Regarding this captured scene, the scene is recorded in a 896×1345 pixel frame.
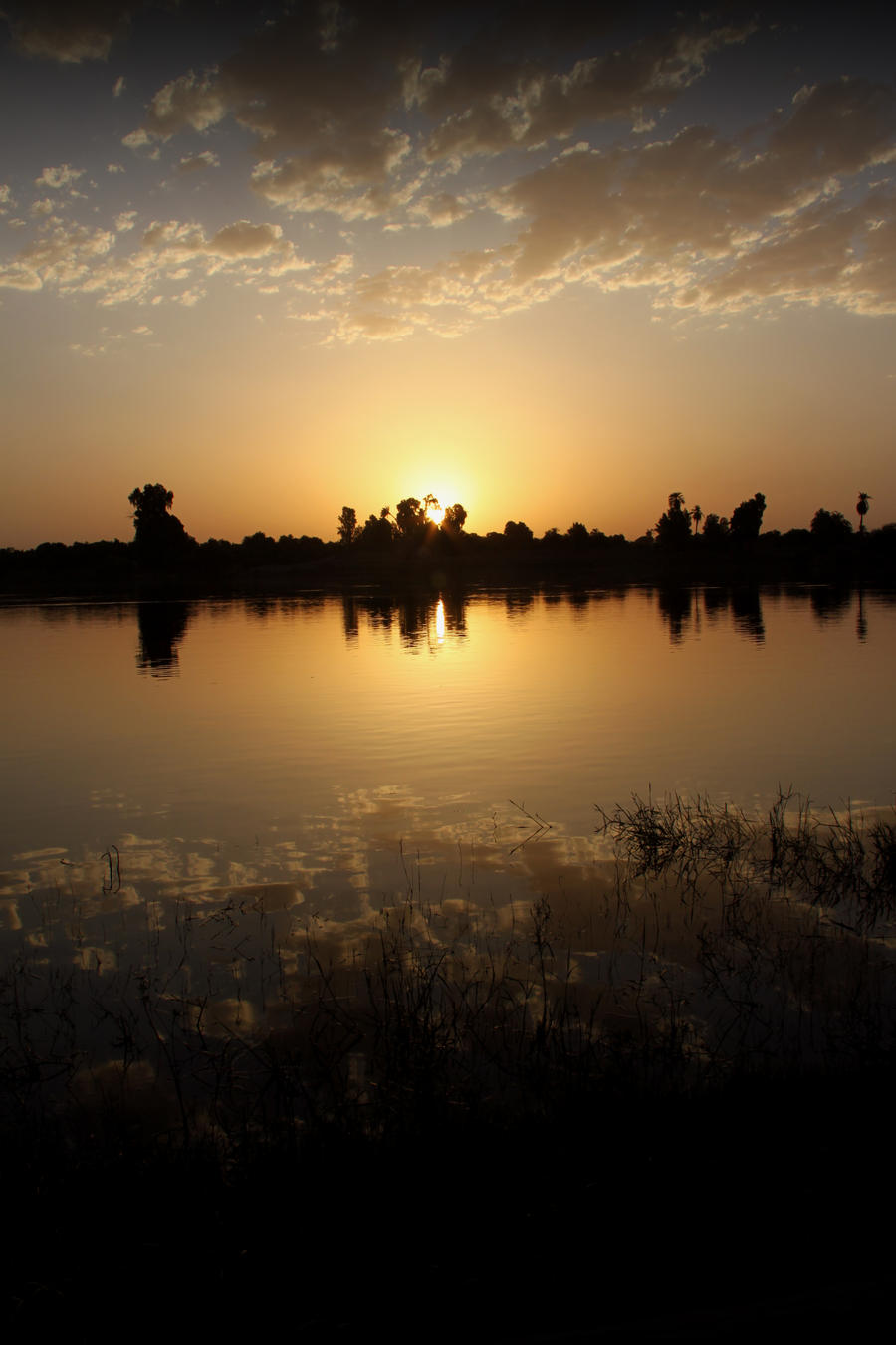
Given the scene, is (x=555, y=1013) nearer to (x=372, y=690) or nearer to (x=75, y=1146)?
(x=75, y=1146)

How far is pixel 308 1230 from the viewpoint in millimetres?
5805

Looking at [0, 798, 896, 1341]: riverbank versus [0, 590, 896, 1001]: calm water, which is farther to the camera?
[0, 590, 896, 1001]: calm water

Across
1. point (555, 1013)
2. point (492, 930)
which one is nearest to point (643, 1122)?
point (555, 1013)

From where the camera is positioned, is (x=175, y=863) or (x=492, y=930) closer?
(x=492, y=930)

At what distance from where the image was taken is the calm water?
44.6 ft

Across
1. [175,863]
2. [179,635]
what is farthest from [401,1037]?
[179,635]

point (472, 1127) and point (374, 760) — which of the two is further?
point (374, 760)

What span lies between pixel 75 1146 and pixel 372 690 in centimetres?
2913

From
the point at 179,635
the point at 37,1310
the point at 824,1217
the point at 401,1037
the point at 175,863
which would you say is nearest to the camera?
the point at 37,1310

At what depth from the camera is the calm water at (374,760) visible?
44.6 feet

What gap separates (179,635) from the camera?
63906 mm

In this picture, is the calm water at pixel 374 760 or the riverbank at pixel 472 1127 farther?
the calm water at pixel 374 760

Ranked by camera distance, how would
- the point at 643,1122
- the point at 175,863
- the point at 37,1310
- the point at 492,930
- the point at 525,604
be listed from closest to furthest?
the point at 37,1310 → the point at 643,1122 → the point at 492,930 → the point at 175,863 → the point at 525,604

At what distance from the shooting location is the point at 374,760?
22938 mm
